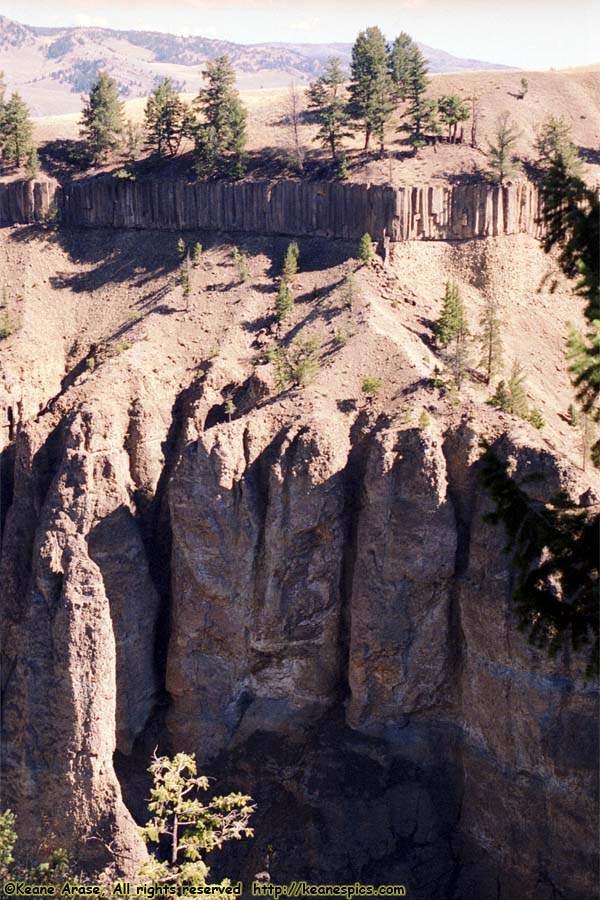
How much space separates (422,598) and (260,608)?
697 cm

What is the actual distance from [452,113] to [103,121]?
2256cm

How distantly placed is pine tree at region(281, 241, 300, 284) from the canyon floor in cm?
679

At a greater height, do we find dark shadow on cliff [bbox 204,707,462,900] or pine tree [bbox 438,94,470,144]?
pine tree [bbox 438,94,470,144]

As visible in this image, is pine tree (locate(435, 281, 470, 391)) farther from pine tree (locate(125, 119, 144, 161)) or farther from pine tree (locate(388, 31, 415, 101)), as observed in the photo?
pine tree (locate(125, 119, 144, 161))

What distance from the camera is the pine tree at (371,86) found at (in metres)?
61.2

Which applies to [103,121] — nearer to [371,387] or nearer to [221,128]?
[221,128]

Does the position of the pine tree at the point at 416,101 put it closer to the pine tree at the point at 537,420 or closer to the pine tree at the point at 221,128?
the pine tree at the point at 221,128

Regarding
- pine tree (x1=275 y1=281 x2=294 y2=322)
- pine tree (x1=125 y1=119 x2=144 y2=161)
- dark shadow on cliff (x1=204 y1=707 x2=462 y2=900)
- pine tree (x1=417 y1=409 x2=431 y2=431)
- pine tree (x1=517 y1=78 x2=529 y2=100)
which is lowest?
dark shadow on cliff (x1=204 y1=707 x2=462 y2=900)

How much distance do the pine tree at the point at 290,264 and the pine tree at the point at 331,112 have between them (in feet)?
28.9

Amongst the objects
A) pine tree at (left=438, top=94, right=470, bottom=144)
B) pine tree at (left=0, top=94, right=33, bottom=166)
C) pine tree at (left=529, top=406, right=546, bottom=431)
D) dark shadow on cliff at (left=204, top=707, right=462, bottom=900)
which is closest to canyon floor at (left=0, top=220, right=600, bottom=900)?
dark shadow on cliff at (left=204, top=707, right=462, bottom=900)

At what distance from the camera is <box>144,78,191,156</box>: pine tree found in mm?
64438

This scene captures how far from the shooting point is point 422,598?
4106 cm

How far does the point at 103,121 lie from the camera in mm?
66625

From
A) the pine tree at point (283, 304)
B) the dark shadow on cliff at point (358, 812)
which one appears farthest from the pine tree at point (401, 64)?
the dark shadow on cliff at point (358, 812)
